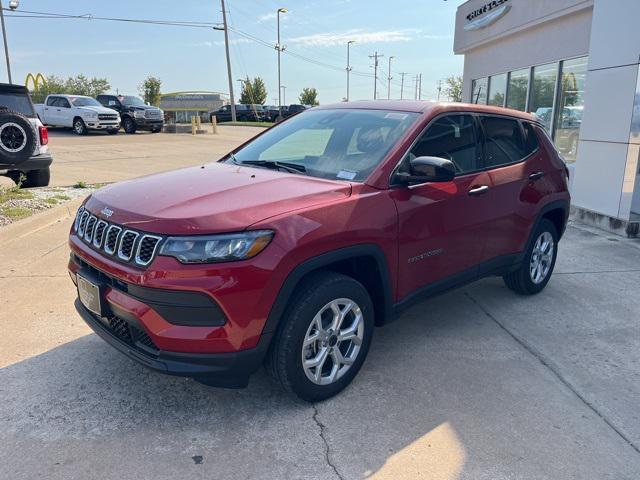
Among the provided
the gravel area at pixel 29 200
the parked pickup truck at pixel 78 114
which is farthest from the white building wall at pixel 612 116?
the parked pickup truck at pixel 78 114

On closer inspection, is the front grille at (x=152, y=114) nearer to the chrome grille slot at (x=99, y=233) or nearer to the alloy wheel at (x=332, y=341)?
the chrome grille slot at (x=99, y=233)

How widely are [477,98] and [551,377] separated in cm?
1327

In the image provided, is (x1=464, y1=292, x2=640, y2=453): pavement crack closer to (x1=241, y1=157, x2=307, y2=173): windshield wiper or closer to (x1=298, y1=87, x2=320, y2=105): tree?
(x1=241, y1=157, x2=307, y2=173): windshield wiper

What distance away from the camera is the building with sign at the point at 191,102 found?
6581cm

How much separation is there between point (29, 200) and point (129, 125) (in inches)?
826

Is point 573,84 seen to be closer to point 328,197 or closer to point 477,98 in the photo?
point 477,98

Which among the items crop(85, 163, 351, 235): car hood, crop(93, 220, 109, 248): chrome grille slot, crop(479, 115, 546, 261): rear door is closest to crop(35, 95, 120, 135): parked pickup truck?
crop(85, 163, 351, 235): car hood

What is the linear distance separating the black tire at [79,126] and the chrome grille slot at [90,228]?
23.9 meters

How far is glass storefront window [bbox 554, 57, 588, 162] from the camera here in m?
10.6

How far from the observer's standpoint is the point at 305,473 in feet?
8.36

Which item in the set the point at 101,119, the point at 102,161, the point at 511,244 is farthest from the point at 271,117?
the point at 511,244

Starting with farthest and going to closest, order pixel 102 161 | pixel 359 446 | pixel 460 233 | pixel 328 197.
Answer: pixel 102 161 < pixel 460 233 < pixel 328 197 < pixel 359 446

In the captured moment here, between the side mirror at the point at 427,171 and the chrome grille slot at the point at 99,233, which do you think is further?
the side mirror at the point at 427,171

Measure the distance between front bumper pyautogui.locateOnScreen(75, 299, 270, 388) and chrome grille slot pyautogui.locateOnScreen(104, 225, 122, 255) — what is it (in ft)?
1.43
